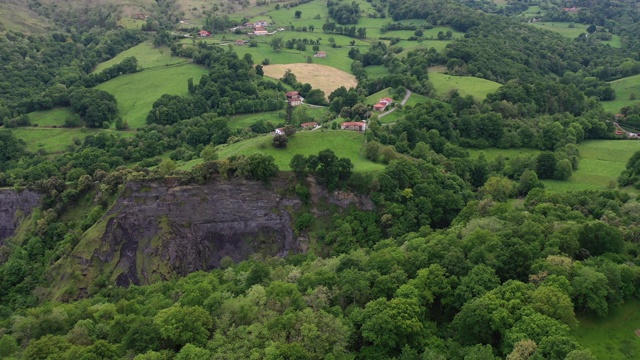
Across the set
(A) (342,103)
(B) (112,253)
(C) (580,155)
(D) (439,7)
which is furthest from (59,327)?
(D) (439,7)


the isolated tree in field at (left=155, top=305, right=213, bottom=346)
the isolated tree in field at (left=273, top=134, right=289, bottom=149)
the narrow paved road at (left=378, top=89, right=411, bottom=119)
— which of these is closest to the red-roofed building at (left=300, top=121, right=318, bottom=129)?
the narrow paved road at (left=378, top=89, right=411, bottom=119)

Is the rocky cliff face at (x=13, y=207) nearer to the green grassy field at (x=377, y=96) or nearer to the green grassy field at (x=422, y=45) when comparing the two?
the green grassy field at (x=377, y=96)

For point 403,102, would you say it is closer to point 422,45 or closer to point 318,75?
point 318,75

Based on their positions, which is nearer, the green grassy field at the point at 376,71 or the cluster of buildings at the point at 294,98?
the cluster of buildings at the point at 294,98

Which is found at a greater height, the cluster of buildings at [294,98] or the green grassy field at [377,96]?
the green grassy field at [377,96]

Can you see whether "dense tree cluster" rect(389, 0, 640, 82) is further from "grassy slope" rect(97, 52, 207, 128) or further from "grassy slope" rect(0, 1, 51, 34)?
"grassy slope" rect(0, 1, 51, 34)

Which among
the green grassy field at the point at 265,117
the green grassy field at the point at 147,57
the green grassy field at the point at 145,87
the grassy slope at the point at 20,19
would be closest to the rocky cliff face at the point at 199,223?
the green grassy field at the point at 265,117

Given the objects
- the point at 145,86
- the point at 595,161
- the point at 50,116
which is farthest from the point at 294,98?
the point at 595,161
